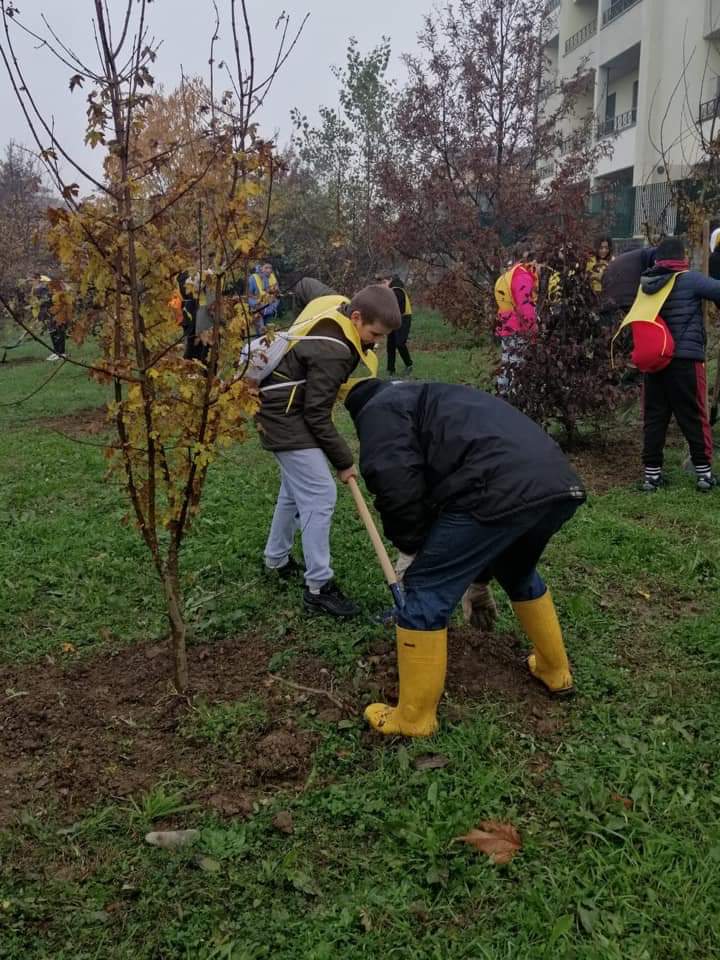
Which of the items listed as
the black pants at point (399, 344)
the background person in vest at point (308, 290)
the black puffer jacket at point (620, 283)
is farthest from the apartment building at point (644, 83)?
the background person in vest at point (308, 290)

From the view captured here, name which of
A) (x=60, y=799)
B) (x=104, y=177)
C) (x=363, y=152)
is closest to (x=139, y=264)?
(x=104, y=177)

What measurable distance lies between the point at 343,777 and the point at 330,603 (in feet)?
4.28

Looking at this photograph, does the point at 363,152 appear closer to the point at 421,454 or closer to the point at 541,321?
the point at 541,321

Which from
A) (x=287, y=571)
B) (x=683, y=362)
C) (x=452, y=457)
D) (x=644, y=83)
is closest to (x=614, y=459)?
(x=683, y=362)

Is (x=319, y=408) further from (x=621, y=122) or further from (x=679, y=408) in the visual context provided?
(x=621, y=122)

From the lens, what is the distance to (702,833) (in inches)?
100

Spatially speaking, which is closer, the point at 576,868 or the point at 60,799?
the point at 576,868

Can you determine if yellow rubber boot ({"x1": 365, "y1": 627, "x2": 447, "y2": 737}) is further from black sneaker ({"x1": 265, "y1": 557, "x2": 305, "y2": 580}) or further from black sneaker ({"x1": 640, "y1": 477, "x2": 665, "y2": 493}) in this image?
black sneaker ({"x1": 640, "y1": 477, "x2": 665, "y2": 493})

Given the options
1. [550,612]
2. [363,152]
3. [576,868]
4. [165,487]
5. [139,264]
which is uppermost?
[363,152]

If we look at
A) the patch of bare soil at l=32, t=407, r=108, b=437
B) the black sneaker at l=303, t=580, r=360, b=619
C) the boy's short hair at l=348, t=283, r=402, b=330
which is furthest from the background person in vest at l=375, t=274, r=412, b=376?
the boy's short hair at l=348, t=283, r=402, b=330

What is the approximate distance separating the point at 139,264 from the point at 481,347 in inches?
481

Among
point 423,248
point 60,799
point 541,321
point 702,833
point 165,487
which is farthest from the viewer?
point 423,248

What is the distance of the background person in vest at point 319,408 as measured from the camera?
3674 millimetres

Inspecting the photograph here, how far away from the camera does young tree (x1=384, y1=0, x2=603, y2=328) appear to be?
14.8m
